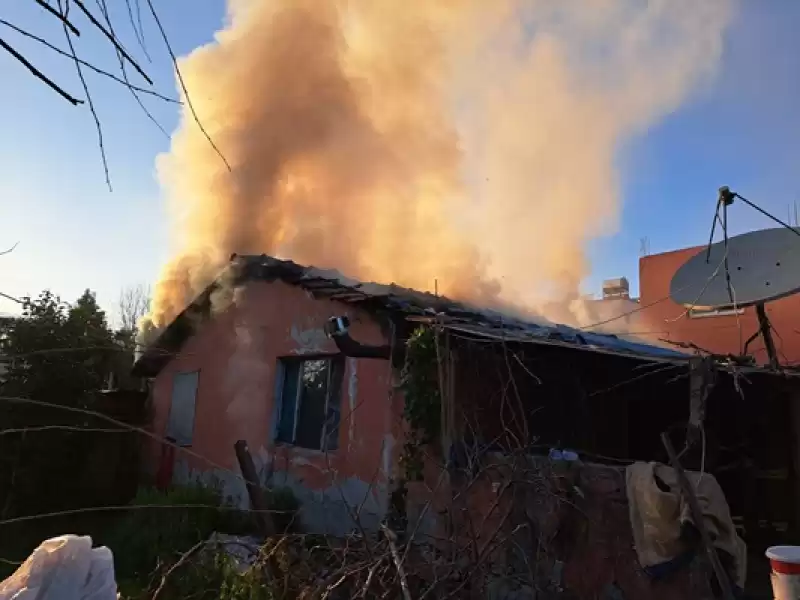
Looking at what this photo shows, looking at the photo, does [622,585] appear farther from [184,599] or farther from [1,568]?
[1,568]

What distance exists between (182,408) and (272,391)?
3.44 m

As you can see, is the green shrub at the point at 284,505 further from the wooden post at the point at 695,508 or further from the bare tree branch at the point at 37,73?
the bare tree branch at the point at 37,73

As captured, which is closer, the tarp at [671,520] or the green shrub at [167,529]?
the tarp at [671,520]

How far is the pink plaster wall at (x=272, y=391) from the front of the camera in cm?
805

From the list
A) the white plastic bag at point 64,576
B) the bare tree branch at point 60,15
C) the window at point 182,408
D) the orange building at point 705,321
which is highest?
the orange building at point 705,321

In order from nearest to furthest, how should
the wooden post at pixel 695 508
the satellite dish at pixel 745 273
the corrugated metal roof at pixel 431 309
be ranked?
the wooden post at pixel 695 508
the satellite dish at pixel 745 273
the corrugated metal roof at pixel 431 309

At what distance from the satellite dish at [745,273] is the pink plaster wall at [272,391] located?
3440 millimetres

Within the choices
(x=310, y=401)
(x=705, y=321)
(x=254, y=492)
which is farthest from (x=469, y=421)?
(x=705, y=321)

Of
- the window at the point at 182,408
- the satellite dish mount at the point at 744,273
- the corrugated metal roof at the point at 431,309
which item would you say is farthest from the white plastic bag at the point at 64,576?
the window at the point at 182,408

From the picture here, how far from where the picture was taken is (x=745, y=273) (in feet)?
22.1

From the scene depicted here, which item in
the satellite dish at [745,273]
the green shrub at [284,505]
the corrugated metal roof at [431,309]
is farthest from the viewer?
the green shrub at [284,505]

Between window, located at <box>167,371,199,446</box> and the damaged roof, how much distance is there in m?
0.91

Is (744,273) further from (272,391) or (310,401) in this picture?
(272,391)

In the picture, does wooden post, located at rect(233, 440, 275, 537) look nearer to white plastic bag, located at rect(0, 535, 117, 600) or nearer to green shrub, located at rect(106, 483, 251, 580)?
white plastic bag, located at rect(0, 535, 117, 600)
